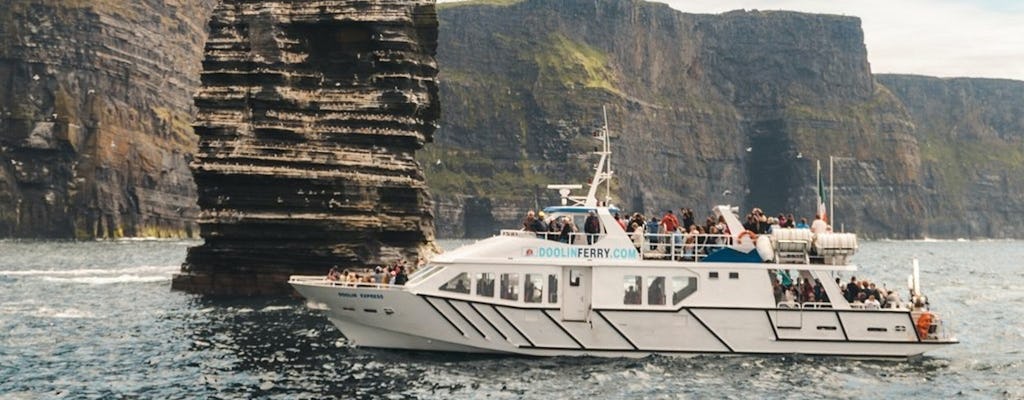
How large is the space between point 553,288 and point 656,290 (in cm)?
304

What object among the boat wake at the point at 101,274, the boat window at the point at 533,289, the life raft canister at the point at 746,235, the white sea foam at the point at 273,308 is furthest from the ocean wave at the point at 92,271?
the life raft canister at the point at 746,235

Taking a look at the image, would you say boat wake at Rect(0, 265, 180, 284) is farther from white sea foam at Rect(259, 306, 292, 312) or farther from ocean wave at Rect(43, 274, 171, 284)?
white sea foam at Rect(259, 306, 292, 312)

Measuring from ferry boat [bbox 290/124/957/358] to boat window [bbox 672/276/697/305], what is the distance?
0.10 feet

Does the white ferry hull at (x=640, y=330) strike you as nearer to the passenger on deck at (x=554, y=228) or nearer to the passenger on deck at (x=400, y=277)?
the passenger on deck at (x=400, y=277)

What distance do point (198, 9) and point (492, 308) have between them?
155 meters

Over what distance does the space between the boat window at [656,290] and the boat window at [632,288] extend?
0.96ft

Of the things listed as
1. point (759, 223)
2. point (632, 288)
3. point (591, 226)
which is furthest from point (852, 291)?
point (591, 226)

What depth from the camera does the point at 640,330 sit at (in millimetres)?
36094

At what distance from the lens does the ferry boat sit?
3600cm

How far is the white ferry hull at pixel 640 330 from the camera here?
36.0m

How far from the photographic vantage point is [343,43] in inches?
2432

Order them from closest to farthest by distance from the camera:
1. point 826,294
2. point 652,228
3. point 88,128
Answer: point 826,294 → point 652,228 → point 88,128

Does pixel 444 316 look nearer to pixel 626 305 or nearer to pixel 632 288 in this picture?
pixel 626 305

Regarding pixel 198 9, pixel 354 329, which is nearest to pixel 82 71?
pixel 198 9
